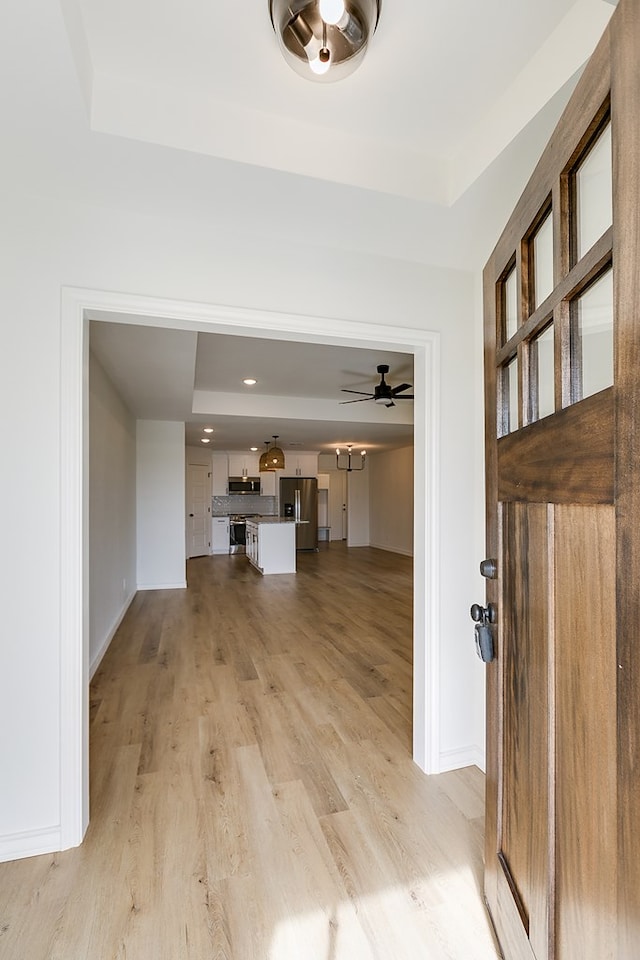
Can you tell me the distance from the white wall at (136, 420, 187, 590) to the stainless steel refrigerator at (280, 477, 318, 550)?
434 cm

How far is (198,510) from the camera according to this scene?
936cm

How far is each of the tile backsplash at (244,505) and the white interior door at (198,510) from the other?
0.78 metres

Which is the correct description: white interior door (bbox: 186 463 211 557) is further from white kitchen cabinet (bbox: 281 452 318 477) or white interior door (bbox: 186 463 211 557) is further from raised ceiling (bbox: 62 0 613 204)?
raised ceiling (bbox: 62 0 613 204)

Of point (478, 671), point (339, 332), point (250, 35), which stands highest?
point (250, 35)

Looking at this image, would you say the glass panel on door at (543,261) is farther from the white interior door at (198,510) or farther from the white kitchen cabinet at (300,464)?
the white kitchen cabinet at (300,464)

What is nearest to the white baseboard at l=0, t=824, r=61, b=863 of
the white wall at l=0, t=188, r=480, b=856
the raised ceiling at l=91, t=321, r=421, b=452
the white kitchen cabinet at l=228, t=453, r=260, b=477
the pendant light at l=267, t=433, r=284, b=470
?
the white wall at l=0, t=188, r=480, b=856

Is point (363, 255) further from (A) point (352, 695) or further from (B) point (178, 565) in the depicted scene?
(B) point (178, 565)

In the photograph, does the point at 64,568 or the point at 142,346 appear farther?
the point at 142,346

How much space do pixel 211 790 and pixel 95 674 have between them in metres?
1.78

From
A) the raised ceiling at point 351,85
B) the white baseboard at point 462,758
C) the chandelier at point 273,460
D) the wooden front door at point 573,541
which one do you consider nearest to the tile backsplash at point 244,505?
the chandelier at point 273,460

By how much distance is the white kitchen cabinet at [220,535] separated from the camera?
1014 cm

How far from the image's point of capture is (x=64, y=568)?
173cm

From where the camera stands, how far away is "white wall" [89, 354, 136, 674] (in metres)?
3.38

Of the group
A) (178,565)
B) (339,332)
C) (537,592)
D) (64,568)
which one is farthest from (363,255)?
(178,565)
